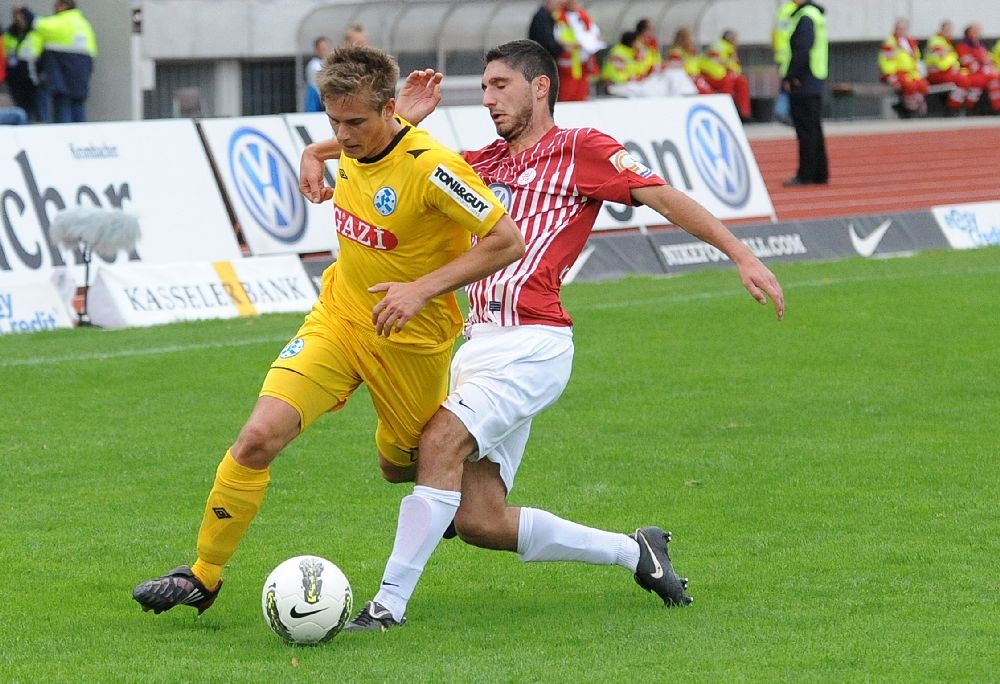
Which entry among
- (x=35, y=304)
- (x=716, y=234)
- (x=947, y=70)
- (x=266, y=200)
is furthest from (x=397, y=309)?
(x=947, y=70)

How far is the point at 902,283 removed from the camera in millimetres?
15188

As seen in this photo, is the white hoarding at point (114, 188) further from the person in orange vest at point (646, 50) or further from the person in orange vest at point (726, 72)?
the person in orange vest at point (726, 72)

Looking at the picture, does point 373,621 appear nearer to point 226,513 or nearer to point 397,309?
point 226,513

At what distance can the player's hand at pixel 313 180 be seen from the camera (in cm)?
635

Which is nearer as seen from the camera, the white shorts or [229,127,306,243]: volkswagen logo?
the white shorts

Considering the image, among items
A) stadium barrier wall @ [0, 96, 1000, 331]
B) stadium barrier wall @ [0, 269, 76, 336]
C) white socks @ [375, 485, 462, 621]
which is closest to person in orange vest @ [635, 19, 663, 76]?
stadium barrier wall @ [0, 96, 1000, 331]

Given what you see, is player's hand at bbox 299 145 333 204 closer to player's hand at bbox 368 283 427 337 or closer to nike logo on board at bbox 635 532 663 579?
player's hand at bbox 368 283 427 337

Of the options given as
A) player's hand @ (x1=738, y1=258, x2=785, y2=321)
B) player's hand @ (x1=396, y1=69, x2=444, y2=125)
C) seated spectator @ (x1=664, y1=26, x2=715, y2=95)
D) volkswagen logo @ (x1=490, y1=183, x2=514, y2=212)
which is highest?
player's hand @ (x1=396, y1=69, x2=444, y2=125)

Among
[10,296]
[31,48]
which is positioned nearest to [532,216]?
[10,296]

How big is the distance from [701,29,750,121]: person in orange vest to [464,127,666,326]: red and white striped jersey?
24545mm

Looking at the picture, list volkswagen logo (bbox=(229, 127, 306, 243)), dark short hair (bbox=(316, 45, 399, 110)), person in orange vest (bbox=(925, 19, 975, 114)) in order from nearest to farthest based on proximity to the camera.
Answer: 1. dark short hair (bbox=(316, 45, 399, 110))
2. volkswagen logo (bbox=(229, 127, 306, 243))
3. person in orange vest (bbox=(925, 19, 975, 114))

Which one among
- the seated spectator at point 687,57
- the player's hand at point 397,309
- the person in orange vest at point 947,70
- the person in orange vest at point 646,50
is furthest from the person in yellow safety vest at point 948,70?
the player's hand at point 397,309

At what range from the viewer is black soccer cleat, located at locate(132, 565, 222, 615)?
217 inches

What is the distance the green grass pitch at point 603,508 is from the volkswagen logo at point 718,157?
5.12 m
